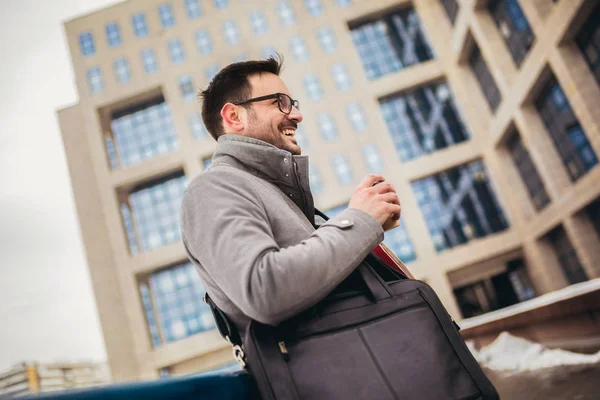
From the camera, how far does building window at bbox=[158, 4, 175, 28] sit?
31641mm

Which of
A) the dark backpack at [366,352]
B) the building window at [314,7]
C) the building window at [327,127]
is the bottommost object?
the dark backpack at [366,352]

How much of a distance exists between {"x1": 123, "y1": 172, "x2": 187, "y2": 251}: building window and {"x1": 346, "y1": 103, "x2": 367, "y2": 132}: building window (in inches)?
459

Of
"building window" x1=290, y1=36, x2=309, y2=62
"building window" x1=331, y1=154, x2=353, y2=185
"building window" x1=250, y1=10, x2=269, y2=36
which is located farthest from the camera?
"building window" x1=250, y1=10, x2=269, y2=36

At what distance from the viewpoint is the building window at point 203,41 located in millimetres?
30734

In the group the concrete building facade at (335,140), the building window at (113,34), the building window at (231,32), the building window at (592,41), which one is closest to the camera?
the building window at (592,41)

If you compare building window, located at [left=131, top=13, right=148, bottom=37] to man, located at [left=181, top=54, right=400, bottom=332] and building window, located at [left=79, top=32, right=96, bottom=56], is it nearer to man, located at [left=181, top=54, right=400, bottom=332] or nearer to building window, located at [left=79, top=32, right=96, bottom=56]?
building window, located at [left=79, top=32, right=96, bottom=56]

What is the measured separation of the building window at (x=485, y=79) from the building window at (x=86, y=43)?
965 inches

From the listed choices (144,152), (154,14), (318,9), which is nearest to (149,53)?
(154,14)

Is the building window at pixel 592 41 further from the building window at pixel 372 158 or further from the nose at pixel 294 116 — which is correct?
the nose at pixel 294 116

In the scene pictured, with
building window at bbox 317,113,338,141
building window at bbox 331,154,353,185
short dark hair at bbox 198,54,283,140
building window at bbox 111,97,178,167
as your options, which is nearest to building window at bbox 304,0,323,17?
building window at bbox 317,113,338,141

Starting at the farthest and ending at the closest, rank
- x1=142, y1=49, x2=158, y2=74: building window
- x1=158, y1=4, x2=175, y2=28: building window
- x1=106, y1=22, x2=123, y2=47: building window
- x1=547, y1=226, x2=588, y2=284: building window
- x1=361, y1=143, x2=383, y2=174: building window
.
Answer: x1=106, y1=22, x2=123, y2=47: building window
x1=158, y1=4, x2=175, y2=28: building window
x1=142, y1=49, x2=158, y2=74: building window
x1=361, y1=143, x2=383, y2=174: building window
x1=547, y1=226, x2=588, y2=284: building window

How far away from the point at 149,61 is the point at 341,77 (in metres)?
12.9

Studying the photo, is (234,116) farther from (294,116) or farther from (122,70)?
(122,70)

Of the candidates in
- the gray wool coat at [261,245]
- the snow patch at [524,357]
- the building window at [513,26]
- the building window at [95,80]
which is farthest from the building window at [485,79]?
the gray wool coat at [261,245]
